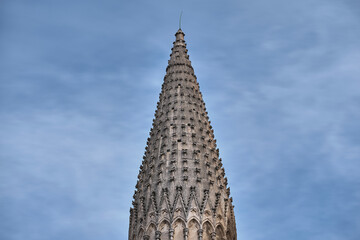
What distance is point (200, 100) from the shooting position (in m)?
46.6

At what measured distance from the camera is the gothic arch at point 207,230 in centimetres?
3662

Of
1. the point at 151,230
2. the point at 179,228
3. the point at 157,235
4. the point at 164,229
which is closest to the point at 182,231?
the point at 179,228

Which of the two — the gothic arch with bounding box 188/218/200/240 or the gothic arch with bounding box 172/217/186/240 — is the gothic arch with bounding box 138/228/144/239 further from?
the gothic arch with bounding box 188/218/200/240

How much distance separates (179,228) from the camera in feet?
120

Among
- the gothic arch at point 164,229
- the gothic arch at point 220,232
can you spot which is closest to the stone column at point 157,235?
the gothic arch at point 164,229

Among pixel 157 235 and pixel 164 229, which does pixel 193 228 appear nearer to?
pixel 164 229

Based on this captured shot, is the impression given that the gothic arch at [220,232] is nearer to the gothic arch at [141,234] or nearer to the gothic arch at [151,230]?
the gothic arch at [151,230]

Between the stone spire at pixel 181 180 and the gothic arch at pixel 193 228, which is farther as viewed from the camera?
the stone spire at pixel 181 180

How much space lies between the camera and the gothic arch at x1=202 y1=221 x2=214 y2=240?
120 ft

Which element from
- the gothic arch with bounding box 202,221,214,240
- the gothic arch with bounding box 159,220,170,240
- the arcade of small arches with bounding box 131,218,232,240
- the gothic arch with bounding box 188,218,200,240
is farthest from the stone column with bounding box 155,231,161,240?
the gothic arch with bounding box 202,221,214,240

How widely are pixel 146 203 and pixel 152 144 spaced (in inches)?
221

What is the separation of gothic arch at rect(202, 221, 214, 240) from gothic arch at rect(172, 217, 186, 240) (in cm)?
129

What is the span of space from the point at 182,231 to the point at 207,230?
5.11 ft

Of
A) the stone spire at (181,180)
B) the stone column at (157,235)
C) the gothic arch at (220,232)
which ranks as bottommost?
the stone column at (157,235)
